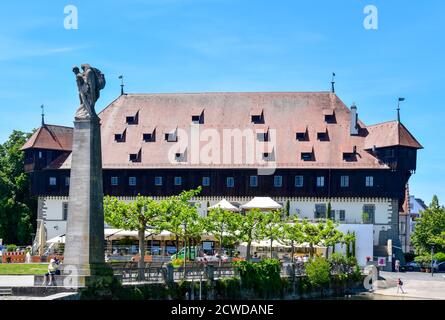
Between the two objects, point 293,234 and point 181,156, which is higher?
point 181,156

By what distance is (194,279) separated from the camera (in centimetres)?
4550

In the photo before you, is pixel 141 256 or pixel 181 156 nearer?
pixel 141 256

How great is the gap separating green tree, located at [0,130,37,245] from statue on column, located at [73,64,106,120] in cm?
4592

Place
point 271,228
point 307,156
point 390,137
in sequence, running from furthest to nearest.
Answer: point 307,156, point 390,137, point 271,228

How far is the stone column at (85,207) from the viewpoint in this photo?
37.1 meters

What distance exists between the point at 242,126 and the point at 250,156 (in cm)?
275

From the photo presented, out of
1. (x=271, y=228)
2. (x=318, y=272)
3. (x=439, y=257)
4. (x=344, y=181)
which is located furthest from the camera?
(x=439, y=257)

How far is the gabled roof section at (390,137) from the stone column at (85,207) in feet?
133

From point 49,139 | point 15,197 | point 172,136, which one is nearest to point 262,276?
point 172,136

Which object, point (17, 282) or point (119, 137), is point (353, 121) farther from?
point (17, 282)

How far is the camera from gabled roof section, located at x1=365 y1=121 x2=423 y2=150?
7369 centimetres

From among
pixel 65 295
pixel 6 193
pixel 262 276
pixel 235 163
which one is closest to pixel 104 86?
pixel 65 295

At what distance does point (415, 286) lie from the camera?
194 ft

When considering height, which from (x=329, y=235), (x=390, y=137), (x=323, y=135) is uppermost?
(x=323, y=135)
